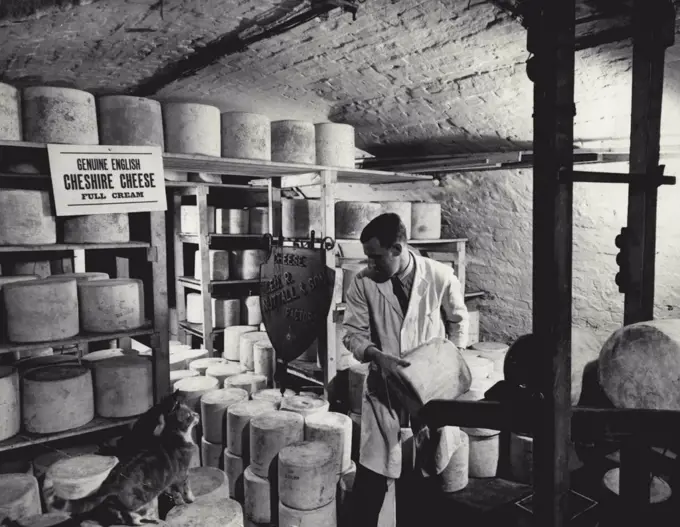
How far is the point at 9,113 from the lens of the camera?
2.91 metres

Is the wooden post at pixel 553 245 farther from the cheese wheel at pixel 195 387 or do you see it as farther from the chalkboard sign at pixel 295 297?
the cheese wheel at pixel 195 387

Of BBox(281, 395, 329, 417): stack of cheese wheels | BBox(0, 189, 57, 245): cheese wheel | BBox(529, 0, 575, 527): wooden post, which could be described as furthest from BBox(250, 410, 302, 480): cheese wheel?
BBox(529, 0, 575, 527): wooden post

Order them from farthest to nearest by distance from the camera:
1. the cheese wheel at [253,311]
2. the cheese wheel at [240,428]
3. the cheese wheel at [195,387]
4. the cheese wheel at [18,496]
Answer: the cheese wheel at [253,311]
the cheese wheel at [195,387]
the cheese wheel at [240,428]
the cheese wheel at [18,496]

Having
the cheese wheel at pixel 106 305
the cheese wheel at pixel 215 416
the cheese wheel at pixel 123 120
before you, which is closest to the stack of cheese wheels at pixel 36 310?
the cheese wheel at pixel 106 305

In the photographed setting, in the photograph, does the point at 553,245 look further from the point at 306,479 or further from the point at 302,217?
the point at 302,217

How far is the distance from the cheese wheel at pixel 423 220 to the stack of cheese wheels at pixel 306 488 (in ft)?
8.71

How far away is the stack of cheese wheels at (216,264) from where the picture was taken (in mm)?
5820

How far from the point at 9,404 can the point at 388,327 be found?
2275 millimetres

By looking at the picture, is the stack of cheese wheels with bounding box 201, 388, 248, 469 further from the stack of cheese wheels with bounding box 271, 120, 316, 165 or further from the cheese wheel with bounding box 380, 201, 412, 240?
the cheese wheel with bounding box 380, 201, 412, 240

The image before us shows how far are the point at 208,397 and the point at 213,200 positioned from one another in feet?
12.3

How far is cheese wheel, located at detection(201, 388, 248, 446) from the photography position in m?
4.01

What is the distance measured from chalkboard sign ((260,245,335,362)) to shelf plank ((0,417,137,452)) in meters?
1.34

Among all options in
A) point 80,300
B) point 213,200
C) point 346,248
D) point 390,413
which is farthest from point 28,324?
point 213,200

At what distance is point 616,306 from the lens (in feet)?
15.6
